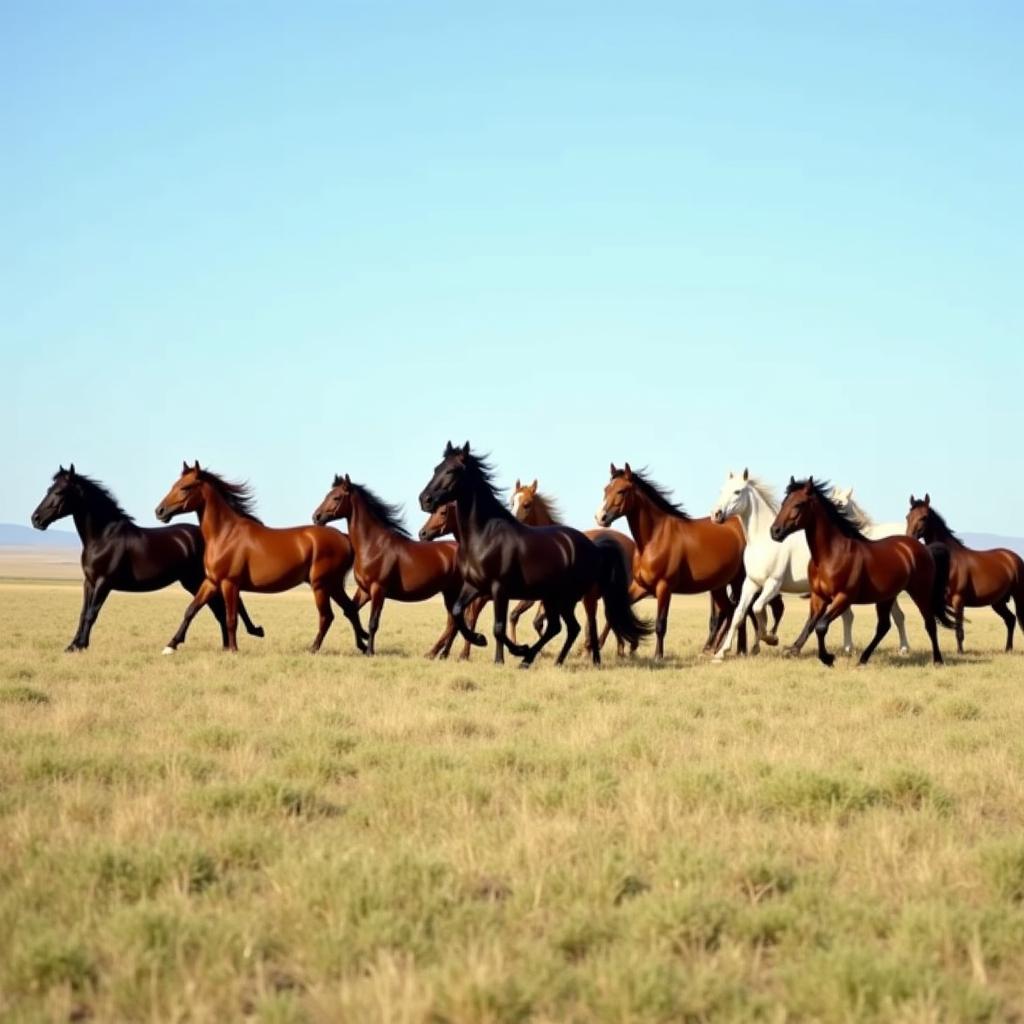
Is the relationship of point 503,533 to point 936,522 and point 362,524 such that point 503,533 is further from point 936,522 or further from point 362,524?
point 936,522

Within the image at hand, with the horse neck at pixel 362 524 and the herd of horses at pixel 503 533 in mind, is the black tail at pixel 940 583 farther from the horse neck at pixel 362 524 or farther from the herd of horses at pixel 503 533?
the horse neck at pixel 362 524

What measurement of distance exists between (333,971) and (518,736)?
5464 millimetres

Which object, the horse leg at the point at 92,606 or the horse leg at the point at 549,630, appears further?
the horse leg at the point at 92,606

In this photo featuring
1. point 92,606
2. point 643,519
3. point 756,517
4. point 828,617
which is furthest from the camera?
point 756,517

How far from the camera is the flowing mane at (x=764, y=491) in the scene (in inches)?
725

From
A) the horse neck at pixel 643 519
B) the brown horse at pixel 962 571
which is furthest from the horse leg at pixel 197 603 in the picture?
the brown horse at pixel 962 571

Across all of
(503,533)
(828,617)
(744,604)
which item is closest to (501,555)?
(503,533)

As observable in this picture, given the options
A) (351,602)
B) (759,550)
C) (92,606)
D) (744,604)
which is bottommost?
(92,606)

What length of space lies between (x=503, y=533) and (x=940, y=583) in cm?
729

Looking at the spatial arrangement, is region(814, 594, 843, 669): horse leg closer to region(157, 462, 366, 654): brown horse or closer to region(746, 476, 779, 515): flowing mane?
region(746, 476, 779, 515): flowing mane

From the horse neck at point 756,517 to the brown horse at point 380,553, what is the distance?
4.50m

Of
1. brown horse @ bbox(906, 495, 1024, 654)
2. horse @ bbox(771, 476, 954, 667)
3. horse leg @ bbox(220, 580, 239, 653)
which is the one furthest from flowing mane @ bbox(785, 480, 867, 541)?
horse leg @ bbox(220, 580, 239, 653)

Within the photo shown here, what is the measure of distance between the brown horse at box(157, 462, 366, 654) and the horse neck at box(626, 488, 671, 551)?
4.32 m

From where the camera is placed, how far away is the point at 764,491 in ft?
60.8
